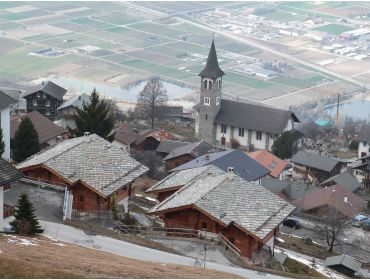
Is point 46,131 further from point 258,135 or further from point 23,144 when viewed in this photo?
point 258,135

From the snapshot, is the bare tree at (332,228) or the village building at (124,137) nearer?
the bare tree at (332,228)

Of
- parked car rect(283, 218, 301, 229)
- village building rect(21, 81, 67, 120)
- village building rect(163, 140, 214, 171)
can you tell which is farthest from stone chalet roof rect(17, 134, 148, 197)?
village building rect(21, 81, 67, 120)

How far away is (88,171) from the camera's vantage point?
3334cm

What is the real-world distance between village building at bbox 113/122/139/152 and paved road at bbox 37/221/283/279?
3768 centimetres

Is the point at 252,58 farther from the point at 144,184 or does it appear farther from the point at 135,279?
the point at 135,279

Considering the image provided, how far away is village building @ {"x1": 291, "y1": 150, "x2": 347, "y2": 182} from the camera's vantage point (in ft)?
222

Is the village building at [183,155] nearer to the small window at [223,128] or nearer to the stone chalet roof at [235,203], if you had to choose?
the small window at [223,128]

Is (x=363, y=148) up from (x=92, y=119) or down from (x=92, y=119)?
down

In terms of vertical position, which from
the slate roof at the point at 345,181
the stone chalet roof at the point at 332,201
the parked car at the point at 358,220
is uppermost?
the stone chalet roof at the point at 332,201

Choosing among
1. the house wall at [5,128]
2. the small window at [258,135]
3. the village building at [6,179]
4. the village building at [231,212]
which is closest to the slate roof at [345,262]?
the village building at [231,212]

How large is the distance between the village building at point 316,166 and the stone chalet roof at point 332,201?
11.8m

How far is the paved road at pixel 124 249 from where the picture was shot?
88.1 ft

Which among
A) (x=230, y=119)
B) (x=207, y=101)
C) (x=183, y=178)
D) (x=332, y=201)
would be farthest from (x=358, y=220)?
(x=207, y=101)

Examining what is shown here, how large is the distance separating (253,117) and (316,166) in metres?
12.8
